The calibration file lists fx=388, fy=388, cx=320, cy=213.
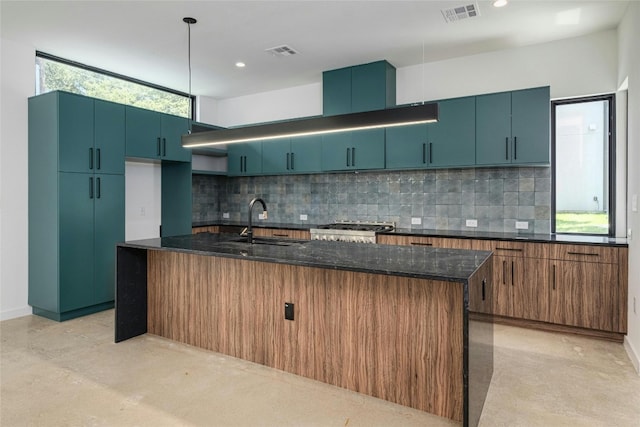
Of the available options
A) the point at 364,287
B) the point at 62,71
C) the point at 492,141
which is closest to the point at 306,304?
the point at 364,287

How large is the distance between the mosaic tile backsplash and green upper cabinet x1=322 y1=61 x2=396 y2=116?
925 millimetres

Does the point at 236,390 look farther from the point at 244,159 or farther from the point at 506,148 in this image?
the point at 244,159

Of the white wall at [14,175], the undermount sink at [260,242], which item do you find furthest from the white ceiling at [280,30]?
the undermount sink at [260,242]

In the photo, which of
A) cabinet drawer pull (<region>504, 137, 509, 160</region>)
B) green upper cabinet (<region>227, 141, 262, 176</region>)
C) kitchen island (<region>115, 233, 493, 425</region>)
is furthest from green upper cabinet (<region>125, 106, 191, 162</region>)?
cabinet drawer pull (<region>504, 137, 509, 160</region>)

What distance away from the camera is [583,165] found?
4.22 m

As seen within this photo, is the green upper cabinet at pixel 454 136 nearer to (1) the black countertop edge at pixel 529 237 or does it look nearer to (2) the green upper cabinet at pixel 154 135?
(1) the black countertop edge at pixel 529 237

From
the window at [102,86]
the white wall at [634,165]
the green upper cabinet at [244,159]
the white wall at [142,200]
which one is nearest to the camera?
the white wall at [634,165]

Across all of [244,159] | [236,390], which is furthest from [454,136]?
[236,390]

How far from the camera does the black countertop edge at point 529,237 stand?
3572mm

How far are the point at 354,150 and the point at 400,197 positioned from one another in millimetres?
858

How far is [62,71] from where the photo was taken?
4.66 metres

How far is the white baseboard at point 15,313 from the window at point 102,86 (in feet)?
8.00

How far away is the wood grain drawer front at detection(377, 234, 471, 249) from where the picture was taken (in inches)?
162

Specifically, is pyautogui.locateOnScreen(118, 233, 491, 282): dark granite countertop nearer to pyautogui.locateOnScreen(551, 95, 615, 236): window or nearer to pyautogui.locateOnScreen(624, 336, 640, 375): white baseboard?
pyautogui.locateOnScreen(624, 336, 640, 375): white baseboard
